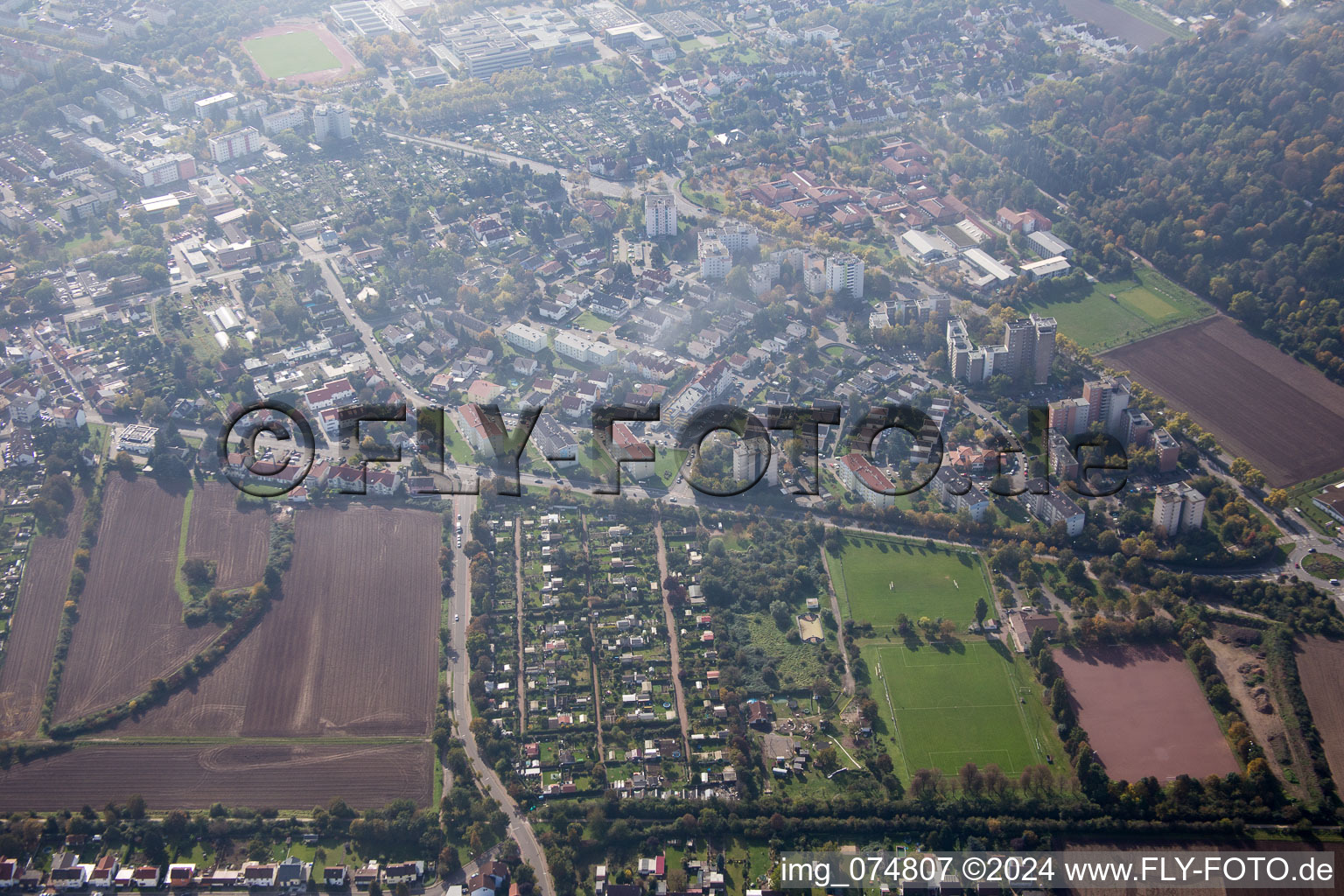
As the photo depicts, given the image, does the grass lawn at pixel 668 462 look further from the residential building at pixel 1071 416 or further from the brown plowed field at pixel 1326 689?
the brown plowed field at pixel 1326 689

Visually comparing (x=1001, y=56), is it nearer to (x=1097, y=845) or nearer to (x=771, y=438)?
(x=771, y=438)

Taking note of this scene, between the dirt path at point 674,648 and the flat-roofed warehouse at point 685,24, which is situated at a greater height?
the flat-roofed warehouse at point 685,24

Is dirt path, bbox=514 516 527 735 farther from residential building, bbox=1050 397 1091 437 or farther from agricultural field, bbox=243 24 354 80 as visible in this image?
agricultural field, bbox=243 24 354 80

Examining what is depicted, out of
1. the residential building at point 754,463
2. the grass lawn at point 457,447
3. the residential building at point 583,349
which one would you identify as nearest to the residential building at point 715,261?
the residential building at point 583,349

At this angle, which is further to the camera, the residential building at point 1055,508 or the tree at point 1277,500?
the tree at point 1277,500

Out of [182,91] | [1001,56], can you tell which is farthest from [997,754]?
[182,91]

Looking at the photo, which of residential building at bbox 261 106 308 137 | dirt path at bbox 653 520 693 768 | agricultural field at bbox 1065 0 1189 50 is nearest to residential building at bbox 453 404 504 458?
dirt path at bbox 653 520 693 768

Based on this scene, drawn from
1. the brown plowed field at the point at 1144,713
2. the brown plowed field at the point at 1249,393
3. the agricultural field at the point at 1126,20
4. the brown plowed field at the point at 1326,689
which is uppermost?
the agricultural field at the point at 1126,20

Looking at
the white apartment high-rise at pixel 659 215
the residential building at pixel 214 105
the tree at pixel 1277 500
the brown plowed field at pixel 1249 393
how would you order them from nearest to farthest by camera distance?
the tree at pixel 1277 500 → the brown plowed field at pixel 1249 393 → the white apartment high-rise at pixel 659 215 → the residential building at pixel 214 105
